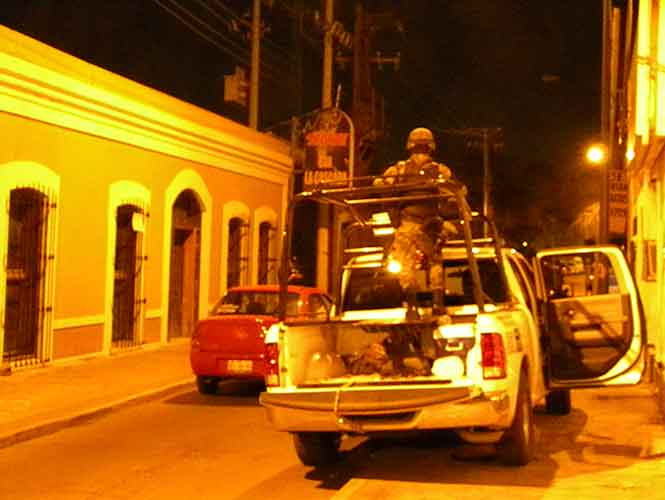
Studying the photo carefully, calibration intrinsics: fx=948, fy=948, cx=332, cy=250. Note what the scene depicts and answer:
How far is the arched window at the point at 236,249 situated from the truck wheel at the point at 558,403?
1200 cm

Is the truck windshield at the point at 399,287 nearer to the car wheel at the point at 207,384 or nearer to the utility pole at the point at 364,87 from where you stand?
the car wheel at the point at 207,384

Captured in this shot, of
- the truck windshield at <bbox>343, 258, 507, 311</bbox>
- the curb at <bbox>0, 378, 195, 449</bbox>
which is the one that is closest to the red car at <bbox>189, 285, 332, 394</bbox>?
the curb at <bbox>0, 378, 195, 449</bbox>

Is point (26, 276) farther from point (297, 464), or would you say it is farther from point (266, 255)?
point (266, 255)

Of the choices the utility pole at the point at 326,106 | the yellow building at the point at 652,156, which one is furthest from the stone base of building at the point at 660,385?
the utility pole at the point at 326,106

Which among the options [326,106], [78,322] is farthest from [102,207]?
[326,106]

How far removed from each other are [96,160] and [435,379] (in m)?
10.0

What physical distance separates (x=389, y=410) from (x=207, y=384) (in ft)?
21.1

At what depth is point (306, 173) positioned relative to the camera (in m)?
22.7

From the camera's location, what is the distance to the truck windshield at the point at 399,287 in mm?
8852

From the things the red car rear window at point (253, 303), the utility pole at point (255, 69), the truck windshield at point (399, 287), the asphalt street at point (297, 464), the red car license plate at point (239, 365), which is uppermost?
the utility pole at point (255, 69)

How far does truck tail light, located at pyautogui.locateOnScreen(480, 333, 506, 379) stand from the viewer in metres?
7.06

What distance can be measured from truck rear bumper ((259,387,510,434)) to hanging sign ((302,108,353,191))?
15508 millimetres

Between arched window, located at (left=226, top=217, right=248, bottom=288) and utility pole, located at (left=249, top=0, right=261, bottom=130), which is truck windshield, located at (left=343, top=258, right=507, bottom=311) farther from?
utility pole, located at (left=249, top=0, right=261, bottom=130)

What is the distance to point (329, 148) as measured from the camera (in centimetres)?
2272
